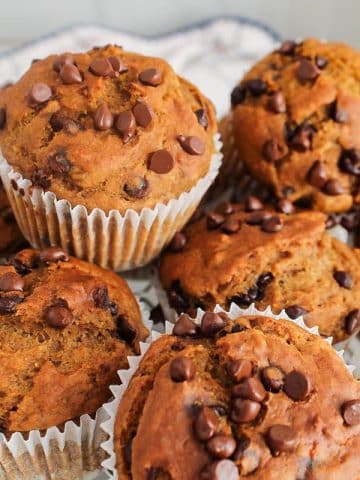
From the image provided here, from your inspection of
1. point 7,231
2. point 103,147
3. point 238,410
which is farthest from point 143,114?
point 238,410

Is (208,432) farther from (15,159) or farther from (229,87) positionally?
(229,87)

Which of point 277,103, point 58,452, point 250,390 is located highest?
point 277,103

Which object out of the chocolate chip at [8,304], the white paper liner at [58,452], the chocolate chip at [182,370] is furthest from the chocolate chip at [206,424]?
the chocolate chip at [8,304]

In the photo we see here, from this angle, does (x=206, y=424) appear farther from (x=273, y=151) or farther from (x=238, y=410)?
(x=273, y=151)

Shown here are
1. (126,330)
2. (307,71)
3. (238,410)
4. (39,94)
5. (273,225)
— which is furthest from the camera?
(307,71)

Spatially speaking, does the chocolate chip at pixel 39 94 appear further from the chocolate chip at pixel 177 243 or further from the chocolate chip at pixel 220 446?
the chocolate chip at pixel 220 446

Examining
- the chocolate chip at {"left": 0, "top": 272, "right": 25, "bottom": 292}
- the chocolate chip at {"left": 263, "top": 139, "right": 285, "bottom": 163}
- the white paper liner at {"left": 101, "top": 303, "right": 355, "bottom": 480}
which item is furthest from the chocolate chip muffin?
the chocolate chip at {"left": 0, "top": 272, "right": 25, "bottom": 292}

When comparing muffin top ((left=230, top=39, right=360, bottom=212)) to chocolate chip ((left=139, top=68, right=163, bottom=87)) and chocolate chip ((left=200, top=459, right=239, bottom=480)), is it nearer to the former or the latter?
chocolate chip ((left=139, top=68, right=163, bottom=87))
